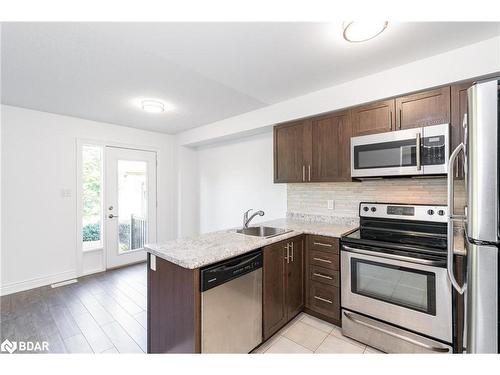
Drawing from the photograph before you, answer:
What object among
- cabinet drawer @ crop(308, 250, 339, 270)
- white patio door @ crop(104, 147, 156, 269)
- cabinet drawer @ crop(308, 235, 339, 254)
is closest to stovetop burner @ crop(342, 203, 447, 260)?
cabinet drawer @ crop(308, 235, 339, 254)

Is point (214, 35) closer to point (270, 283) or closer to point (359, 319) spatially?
point (270, 283)

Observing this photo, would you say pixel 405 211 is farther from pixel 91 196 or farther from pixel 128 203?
pixel 91 196

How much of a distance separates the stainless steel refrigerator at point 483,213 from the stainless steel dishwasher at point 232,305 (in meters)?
→ 1.21

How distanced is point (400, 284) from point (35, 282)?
168 inches

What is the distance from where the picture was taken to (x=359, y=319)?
1921 millimetres

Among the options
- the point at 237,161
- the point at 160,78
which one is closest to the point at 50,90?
the point at 160,78

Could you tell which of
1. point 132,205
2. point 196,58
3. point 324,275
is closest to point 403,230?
point 324,275

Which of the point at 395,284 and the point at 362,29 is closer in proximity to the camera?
the point at 362,29

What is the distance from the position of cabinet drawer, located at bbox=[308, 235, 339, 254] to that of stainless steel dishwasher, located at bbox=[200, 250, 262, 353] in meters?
0.70

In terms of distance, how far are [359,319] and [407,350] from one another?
0.35 metres

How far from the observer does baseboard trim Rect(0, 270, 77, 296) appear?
2852 millimetres

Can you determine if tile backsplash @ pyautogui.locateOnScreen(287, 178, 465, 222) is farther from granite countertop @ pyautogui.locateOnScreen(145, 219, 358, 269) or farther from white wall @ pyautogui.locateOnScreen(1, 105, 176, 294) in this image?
white wall @ pyautogui.locateOnScreen(1, 105, 176, 294)

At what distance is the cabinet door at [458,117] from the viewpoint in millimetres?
1772

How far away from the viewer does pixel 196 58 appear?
6.23ft
